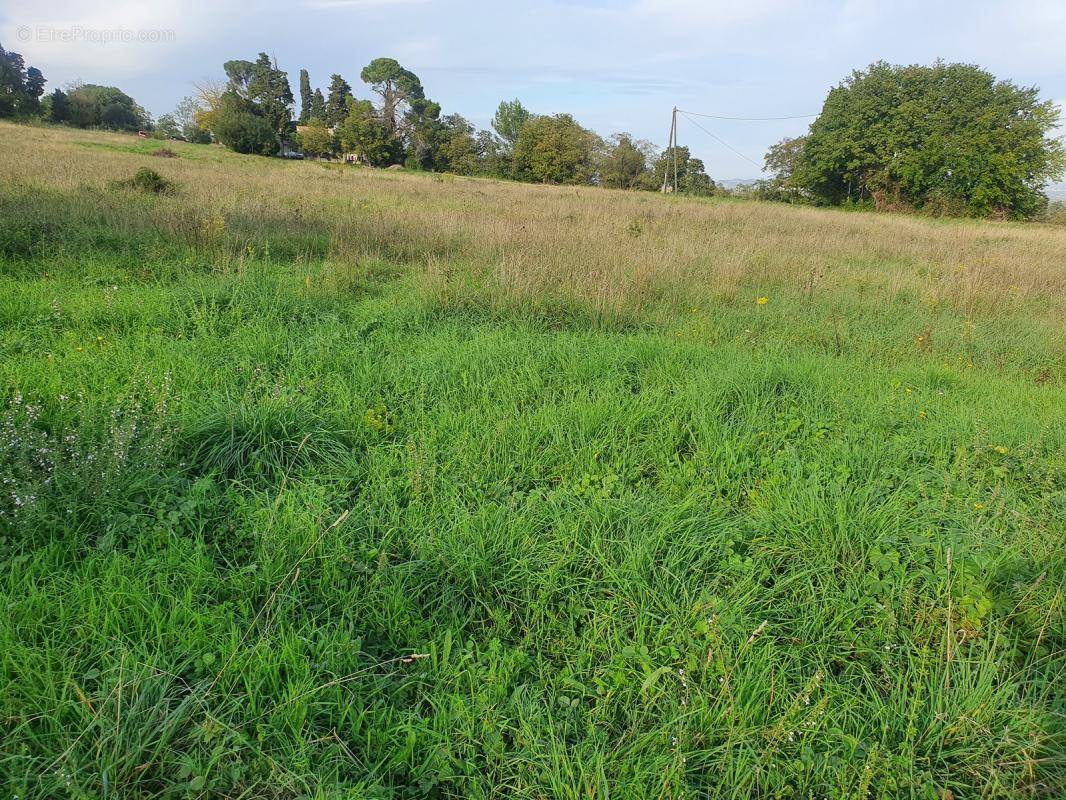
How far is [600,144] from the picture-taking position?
58031 millimetres

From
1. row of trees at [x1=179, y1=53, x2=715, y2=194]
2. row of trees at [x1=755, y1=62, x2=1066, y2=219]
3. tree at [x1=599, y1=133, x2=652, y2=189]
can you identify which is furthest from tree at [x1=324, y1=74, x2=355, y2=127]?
row of trees at [x1=755, y1=62, x2=1066, y2=219]

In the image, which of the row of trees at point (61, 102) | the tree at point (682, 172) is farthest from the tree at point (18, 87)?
the tree at point (682, 172)

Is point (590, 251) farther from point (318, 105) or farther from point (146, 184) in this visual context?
point (318, 105)

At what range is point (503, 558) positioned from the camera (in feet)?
7.93

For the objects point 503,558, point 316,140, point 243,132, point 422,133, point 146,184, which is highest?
point 422,133

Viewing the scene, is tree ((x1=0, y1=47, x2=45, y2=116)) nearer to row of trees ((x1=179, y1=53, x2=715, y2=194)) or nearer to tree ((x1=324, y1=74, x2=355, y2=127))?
row of trees ((x1=179, y1=53, x2=715, y2=194))

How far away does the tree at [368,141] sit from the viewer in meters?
44.8

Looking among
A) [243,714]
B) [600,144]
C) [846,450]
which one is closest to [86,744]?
[243,714]

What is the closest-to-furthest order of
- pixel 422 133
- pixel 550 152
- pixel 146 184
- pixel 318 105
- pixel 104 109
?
1. pixel 146 184
2. pixel 550 152
3. pixel 422 133
4. pixel 104 109
5. pixel 318 105

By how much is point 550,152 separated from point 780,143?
29.7m

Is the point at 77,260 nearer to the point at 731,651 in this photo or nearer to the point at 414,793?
the point at 414,793

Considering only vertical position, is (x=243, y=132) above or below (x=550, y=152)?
below

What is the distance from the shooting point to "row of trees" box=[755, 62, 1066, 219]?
115 feet

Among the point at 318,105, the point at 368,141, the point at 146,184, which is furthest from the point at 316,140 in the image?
the point at 146,184
